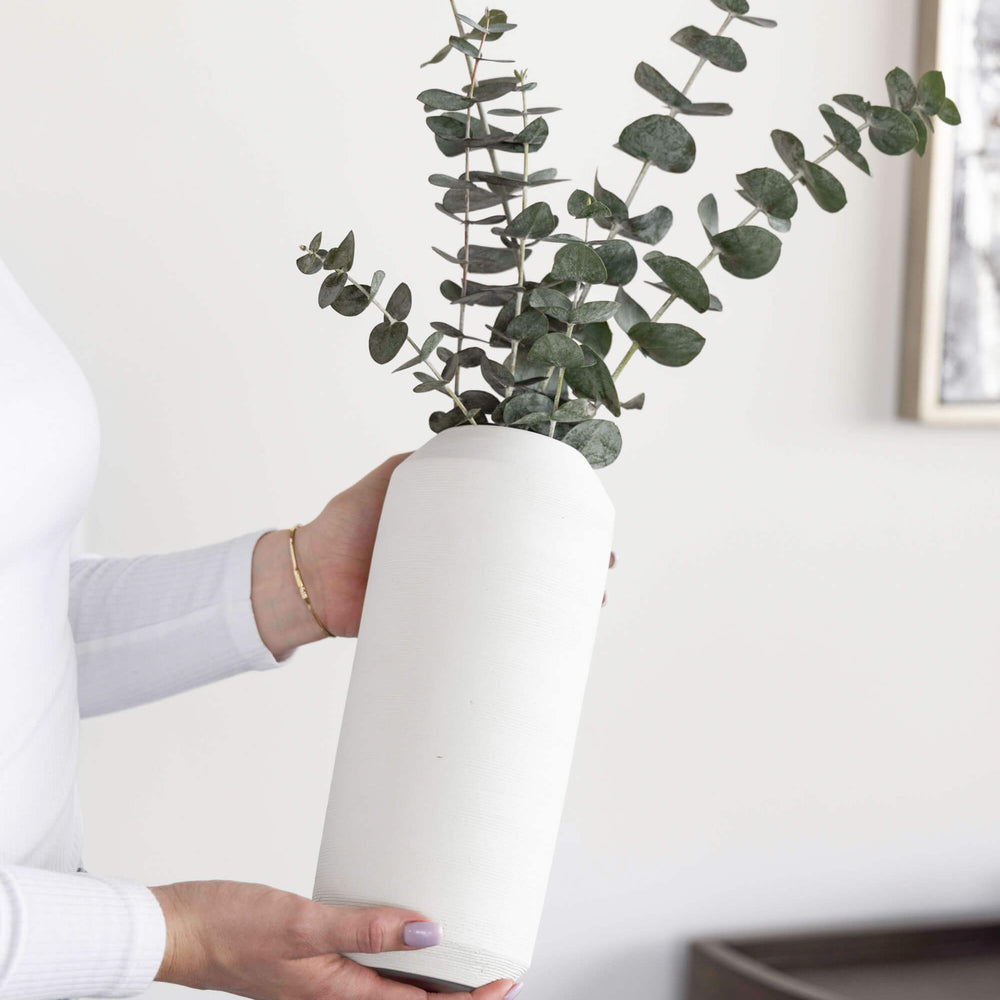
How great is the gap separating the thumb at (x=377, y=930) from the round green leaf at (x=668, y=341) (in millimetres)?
333

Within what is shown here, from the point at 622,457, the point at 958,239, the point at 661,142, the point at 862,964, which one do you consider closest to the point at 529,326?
the point at 661,142

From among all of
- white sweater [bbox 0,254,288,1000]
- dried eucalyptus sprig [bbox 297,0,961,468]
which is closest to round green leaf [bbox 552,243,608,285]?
dried eucalyptus sprig [bbox 297,0,961,468]

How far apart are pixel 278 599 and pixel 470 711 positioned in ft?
1.00

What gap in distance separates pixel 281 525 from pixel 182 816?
1.06 ft

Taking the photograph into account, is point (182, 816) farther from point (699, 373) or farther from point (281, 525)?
point (699, 373)

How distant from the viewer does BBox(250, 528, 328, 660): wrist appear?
0.83 m

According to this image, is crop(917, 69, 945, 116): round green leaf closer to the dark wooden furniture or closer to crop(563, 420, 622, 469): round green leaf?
crop(563, 420, 622, 469): round green leaf

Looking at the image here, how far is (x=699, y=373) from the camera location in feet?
4.01

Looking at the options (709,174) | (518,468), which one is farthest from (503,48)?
(518,468)

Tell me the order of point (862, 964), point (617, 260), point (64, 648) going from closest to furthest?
point (617, 260)
point (64, 648)
point (862, 964)

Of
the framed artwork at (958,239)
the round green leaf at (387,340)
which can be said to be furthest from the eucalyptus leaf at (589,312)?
the framed artwork at (958,239)

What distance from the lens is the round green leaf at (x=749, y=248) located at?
63 cm

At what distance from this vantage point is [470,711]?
58 cm

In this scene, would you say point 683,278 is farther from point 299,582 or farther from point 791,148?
point 299,582
